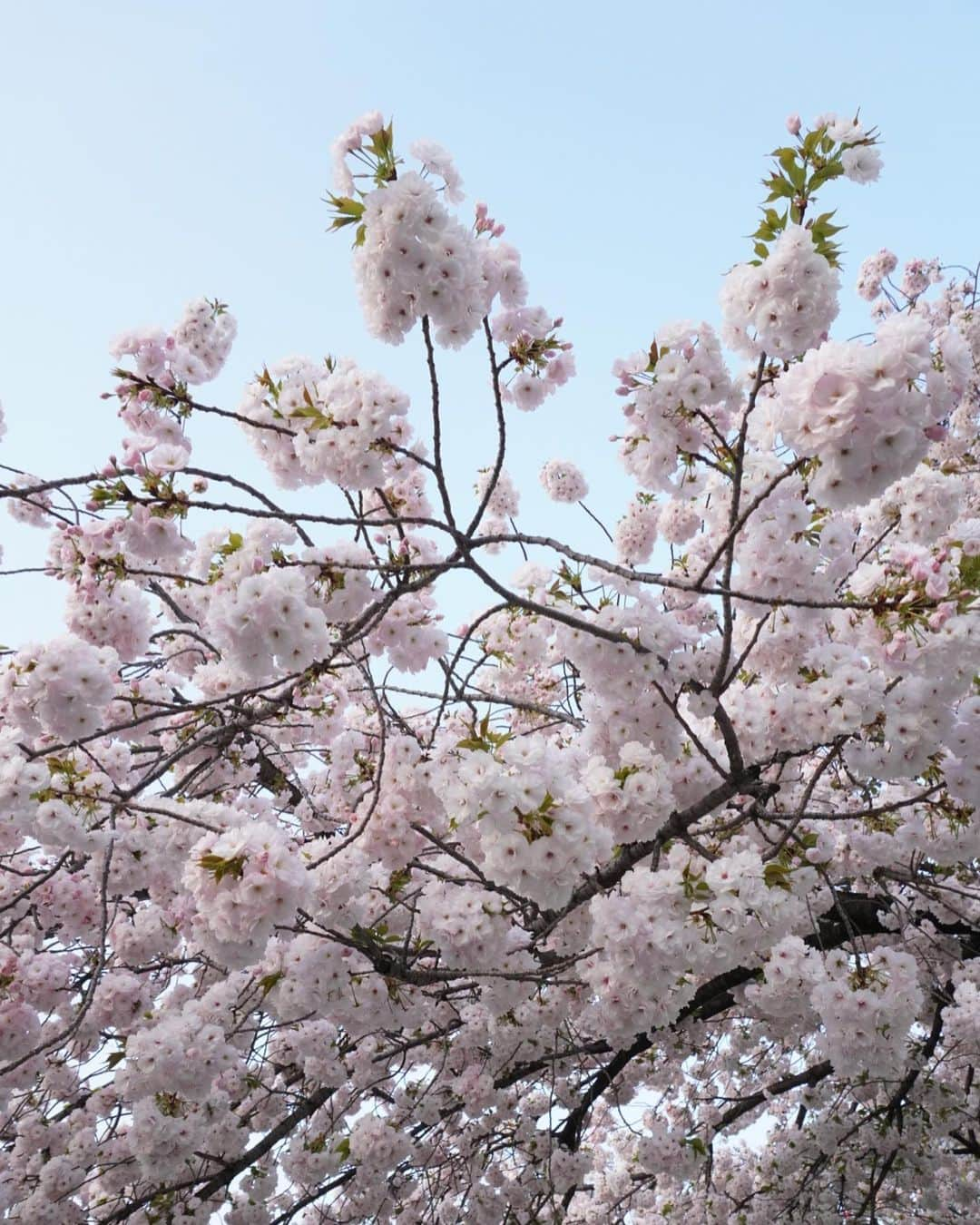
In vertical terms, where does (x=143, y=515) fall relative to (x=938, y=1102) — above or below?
above

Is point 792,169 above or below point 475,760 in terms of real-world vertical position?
above

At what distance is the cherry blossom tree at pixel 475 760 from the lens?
123 inches

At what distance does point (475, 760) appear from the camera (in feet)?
10.2

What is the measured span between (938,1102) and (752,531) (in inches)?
204

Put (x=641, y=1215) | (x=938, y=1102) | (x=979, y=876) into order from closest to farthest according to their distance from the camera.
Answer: (x=979, y=876)
(x=938, y=1102)
(x=641, y=1215)

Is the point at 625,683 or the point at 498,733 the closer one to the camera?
the point at 498,733

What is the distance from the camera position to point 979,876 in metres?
5.48

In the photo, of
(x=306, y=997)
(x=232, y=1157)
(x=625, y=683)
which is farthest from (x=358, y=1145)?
(x=625, y=683)

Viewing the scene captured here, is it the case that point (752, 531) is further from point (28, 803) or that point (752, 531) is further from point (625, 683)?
point (28, 803)

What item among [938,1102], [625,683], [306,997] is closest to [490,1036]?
[306,997]

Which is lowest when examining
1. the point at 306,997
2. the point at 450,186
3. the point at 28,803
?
the point at 306,997

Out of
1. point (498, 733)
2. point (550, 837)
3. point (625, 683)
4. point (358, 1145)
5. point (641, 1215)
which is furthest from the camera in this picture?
point (641, 1215)

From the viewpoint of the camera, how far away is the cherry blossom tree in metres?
3.13

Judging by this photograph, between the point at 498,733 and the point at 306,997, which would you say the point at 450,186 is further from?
the point at 306,997
